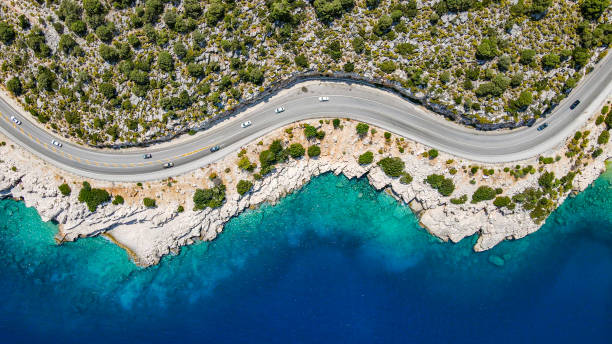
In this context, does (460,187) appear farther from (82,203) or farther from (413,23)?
(82,203)

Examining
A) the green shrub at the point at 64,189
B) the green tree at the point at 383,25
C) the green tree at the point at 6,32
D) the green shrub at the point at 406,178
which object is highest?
the green tree at the point at 6,32

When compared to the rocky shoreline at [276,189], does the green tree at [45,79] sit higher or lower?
higher

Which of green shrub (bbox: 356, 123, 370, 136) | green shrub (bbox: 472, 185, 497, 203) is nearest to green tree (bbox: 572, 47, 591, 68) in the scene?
green shrub (bbox: 472, 185, 497, 203)

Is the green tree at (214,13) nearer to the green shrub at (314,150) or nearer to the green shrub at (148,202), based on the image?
the green shrub at (314,150)

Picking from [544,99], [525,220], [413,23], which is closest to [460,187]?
[525,220]

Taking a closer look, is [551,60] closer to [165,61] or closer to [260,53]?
[260,53]

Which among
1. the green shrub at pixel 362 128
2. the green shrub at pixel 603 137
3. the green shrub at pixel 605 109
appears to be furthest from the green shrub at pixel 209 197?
the green shrub at pixel 605 109

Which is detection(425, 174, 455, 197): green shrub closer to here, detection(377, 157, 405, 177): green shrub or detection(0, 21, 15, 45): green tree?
detection(377, 157, 405, 177): green shrub
